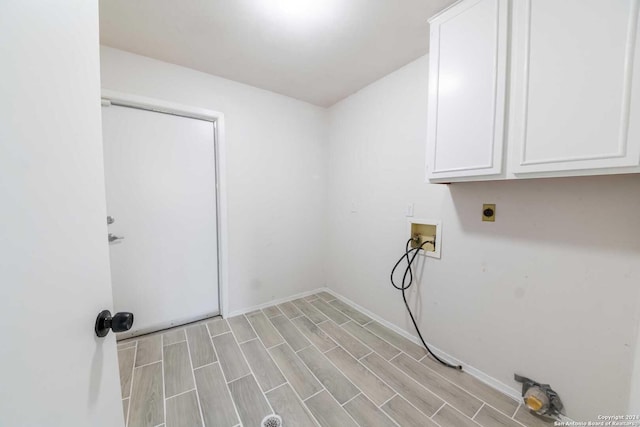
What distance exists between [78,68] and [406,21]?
5.76ft

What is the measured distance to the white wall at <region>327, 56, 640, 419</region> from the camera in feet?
3.71

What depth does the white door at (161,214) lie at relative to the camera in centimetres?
188

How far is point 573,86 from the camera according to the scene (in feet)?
3.26

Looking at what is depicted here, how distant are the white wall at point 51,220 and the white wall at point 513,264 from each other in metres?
1.96

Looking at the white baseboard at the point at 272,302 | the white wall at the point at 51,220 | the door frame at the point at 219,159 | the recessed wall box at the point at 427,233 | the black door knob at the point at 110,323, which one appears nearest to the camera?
the white wall at the point at 51,220

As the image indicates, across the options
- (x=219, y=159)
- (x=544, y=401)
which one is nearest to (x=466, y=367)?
(x=544, y=401)

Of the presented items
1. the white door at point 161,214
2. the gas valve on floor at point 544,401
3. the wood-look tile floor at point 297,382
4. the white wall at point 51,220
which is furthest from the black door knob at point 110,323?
the gas valve on floor at point 544,401

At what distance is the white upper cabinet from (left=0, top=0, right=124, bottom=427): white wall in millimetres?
1653

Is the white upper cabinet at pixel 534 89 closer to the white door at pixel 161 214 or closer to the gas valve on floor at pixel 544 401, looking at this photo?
the gas valve on floor at pixel 544 401

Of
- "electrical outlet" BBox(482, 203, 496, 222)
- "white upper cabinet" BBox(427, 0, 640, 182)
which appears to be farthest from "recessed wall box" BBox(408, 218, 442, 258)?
"white upper cabinet" BBox(427, 0, 640, 182)

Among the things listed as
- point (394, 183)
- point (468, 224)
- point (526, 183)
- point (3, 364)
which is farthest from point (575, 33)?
point (3, 364)

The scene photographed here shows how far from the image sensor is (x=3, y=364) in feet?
1.14

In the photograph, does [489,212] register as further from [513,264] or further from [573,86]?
[573,86]

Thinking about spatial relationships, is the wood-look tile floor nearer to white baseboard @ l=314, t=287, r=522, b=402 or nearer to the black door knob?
white baseboard @ l=314, t=287, r=522, b=402
